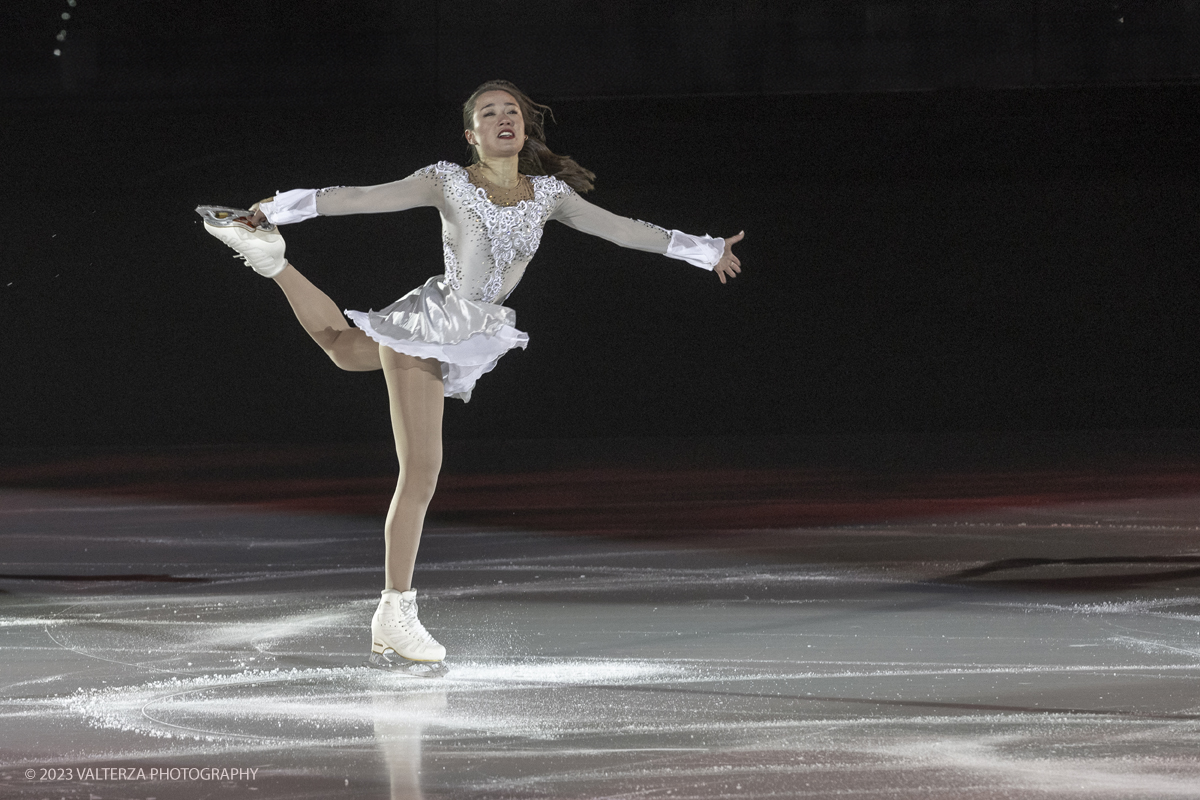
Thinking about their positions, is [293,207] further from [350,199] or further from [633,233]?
[633,233]

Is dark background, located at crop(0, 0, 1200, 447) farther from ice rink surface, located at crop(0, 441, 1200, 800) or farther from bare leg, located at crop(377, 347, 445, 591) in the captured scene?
bare leg, located at crop(377, 347, 445, 591)

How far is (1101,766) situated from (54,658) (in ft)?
7.60

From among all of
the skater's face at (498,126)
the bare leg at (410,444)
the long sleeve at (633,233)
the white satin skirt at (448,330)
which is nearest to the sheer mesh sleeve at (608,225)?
the long sleeve at (633,233)

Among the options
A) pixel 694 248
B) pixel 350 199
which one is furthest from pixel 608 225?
pixel 350 199

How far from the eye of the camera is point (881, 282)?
31.4 feet

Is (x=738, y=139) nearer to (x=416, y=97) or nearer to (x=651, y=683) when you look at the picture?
(x=416, y=97)

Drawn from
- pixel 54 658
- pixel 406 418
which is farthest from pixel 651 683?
pixel 54 658

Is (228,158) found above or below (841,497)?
above

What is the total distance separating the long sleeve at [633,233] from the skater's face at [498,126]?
0.19m

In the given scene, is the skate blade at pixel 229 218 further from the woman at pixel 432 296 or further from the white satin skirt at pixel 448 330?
the white satin skirt at pixel 448 330

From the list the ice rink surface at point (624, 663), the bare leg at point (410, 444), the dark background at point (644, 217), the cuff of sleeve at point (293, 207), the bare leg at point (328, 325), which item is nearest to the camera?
the ice rink surface at point (624, 663)

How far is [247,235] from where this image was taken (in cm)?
303

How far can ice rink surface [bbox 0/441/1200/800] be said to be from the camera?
219 cm

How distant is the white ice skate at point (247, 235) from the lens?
299 centimetres
